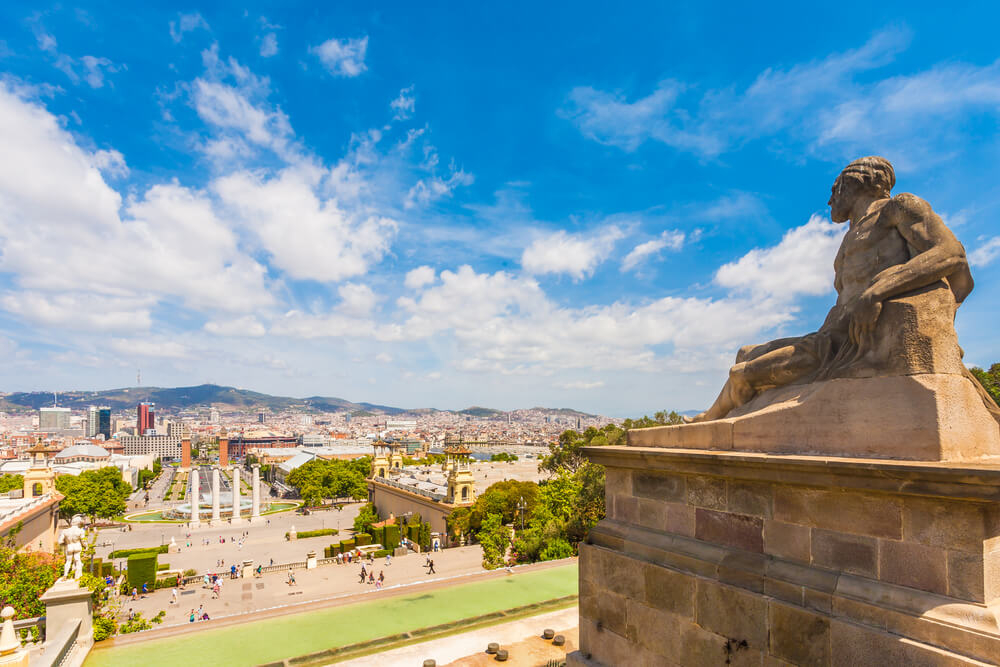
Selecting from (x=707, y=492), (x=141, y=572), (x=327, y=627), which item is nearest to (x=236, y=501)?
(x=141, y=572)

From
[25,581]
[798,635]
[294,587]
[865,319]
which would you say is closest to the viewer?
[798,635]

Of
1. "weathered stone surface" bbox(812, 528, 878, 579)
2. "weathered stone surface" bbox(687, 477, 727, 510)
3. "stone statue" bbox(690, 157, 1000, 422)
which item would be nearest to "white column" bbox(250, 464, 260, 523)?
"weathered stone surface" bbox(687, 477, 727, 510)

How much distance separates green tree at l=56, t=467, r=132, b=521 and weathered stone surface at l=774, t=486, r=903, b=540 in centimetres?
7009

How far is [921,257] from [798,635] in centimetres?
376

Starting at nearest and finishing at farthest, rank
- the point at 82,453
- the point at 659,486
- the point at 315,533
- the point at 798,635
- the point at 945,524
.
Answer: the point at 945,524 < the point at 798,635 < the point at 659,486 < the point at 315,533 < the point at 82,453

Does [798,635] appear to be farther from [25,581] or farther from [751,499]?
[25,581]

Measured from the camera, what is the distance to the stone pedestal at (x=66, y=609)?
31.5 feet

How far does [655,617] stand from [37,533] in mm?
44949

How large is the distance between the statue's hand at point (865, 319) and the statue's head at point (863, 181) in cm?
152

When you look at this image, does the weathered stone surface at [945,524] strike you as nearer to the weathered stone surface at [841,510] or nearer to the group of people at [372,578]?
the weathered stone surface at [841,510]

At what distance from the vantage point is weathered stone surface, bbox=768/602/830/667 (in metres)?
4.62

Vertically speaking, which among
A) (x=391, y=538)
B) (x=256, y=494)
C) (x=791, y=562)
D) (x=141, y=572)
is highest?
(x=791, y=562)

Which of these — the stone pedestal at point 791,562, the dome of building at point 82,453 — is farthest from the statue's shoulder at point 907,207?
the dome of building at point 82,453

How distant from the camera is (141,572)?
31375mm
